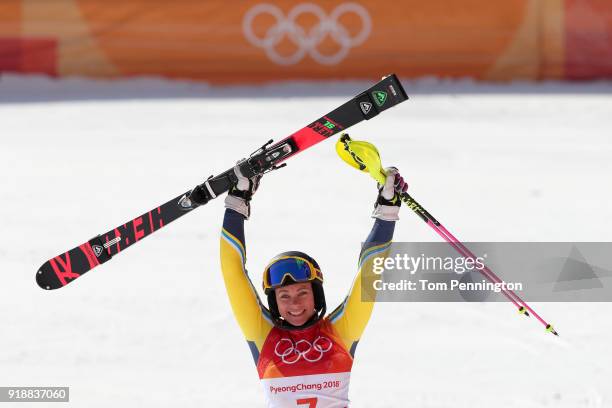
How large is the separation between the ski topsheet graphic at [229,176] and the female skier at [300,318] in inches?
10.5

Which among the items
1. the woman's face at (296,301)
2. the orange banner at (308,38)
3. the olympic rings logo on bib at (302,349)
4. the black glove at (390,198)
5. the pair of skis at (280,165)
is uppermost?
the orange banner at (308,38)

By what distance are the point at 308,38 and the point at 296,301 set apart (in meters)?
8.70

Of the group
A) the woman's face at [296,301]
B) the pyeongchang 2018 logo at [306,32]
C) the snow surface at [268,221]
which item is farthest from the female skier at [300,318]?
the pyeongchang 2018 logo at [306,32]

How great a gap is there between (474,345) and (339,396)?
8.83ft

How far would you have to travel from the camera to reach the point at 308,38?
12398mm

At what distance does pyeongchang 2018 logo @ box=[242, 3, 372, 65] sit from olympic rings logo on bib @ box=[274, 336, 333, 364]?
8.63 m

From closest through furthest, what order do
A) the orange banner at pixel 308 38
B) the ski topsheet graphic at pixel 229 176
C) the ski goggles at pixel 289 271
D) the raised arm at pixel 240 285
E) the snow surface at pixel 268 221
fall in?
the ski goggles at pixel 289 271, the raised arm at pixel 240 285, the ski topsheet graphic at pixel 229 176, the snow surface at pixel 268 221, the orange banner at pixel 308 38

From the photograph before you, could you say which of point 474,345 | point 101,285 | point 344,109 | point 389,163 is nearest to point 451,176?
point 389,163

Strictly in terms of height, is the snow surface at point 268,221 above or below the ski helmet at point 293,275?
above

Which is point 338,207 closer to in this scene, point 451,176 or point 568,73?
point 451,176

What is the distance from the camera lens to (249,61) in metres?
12.5

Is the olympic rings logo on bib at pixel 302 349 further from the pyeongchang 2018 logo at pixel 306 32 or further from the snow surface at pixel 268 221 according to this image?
the pyeongchang 2018 logo at pixel 306 32

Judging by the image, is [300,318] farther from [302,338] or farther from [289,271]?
[289,271]

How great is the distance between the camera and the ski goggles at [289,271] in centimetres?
409
